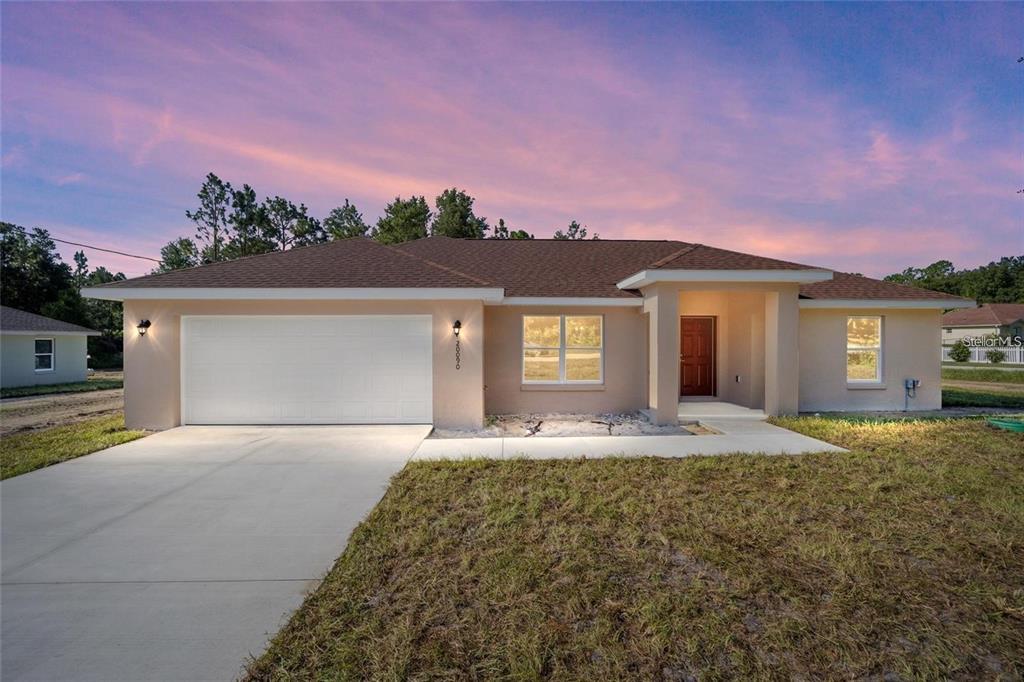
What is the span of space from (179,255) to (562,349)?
41.0 meters

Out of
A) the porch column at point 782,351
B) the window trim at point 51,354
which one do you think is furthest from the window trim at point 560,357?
the window trim at point 51,354

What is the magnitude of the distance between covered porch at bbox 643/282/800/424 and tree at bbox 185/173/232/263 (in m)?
36.9

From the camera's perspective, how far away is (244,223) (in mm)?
34625

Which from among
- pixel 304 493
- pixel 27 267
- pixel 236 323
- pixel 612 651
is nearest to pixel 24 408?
pixel 236 323

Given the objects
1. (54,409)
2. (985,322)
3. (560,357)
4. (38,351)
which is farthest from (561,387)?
(985,322)

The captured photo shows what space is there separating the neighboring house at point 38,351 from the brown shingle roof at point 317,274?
14.8 metres

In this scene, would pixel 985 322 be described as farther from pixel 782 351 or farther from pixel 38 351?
pixel 38 351

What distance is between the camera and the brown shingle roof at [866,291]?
33.3 feet

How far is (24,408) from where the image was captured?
1203cm

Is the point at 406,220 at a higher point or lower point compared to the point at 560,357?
higher

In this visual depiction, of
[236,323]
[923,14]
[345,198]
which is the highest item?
[345,198]

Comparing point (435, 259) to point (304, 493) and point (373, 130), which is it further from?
point (304, 493)

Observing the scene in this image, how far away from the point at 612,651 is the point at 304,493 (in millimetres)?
4084

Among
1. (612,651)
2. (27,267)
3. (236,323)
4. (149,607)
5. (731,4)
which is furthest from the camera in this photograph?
(27,267)
